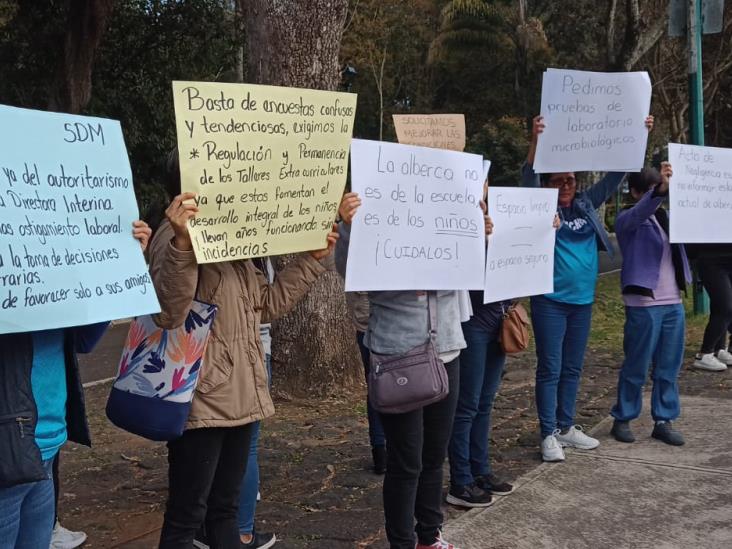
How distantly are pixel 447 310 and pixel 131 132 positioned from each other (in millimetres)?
11016

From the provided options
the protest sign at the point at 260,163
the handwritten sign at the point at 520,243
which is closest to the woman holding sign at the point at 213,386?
the protest sign at the point at 260,163

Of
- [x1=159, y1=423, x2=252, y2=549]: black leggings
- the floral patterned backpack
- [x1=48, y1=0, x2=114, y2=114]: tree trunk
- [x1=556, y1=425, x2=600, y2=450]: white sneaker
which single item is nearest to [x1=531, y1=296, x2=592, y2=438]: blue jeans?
[x1=556, y1=425, x2=600, y2=450]: white sneaker

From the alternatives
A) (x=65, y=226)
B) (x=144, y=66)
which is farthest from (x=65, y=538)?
(x=144, y=66)

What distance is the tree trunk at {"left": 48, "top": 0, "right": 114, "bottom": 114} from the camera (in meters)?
11.7

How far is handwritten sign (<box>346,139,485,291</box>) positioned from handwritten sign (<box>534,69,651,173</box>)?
114 cm

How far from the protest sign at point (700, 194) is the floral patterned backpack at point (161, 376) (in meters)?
3.19

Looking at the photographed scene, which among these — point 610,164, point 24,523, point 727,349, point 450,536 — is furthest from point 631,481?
point 727,349

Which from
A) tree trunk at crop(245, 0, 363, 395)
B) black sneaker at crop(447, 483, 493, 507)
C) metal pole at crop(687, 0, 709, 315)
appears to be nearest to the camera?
black sneaker at crop(447, 483, 493, 507)

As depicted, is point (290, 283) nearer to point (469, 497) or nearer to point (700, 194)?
point (469, 497)

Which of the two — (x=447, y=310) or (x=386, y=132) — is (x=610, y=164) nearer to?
(x=447, y=310)

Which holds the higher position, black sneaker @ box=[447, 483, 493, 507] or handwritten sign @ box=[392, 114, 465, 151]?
handwritten sign @ box=[392, 114, 465, 151]

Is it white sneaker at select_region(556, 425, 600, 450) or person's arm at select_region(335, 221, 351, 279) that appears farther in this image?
white sneaker at select_region(556, 425, 600, 450)

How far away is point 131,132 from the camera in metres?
13.5

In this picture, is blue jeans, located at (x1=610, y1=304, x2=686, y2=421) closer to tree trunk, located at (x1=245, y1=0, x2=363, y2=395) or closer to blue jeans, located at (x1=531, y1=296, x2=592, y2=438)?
blue jeans, located at (x1=531, y1=296, x2=592, y2=438)
